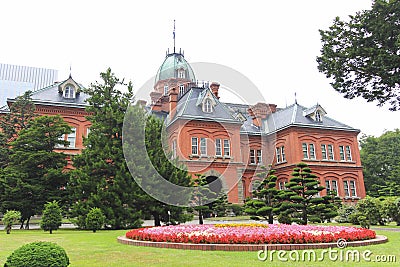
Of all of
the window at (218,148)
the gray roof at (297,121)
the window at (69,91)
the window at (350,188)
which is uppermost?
the window at (69,91)

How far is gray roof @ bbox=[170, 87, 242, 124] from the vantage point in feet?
99.3

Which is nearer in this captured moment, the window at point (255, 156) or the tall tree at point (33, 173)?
the tall tree at point (33, 173)

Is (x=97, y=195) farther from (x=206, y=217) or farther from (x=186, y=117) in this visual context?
(x=186, y=117)

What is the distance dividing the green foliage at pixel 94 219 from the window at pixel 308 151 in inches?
961

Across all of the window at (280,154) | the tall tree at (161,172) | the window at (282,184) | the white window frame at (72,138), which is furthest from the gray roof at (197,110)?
the tall tree at (161,172)

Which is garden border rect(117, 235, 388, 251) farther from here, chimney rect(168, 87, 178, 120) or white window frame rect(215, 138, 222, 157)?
chimney rect(168, 87, 178, 120)

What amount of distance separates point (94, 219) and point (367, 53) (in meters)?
13.3

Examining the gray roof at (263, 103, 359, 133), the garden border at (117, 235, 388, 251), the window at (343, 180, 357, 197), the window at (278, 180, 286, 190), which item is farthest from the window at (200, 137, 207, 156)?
the garden border at (117, 235, 388, 251)

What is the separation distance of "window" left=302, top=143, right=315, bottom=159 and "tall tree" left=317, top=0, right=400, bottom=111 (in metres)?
20.8

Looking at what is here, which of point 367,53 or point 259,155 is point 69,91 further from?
point 367,53

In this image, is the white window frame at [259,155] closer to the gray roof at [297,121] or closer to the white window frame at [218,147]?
the gray roof at [297,121]

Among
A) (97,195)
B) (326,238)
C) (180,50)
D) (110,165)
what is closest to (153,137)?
(110,165)

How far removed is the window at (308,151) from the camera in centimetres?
3434

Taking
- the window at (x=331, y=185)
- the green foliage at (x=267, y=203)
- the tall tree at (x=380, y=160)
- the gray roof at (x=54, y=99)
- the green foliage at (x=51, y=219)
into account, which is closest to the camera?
the green foliage at (x=51, y=219)
